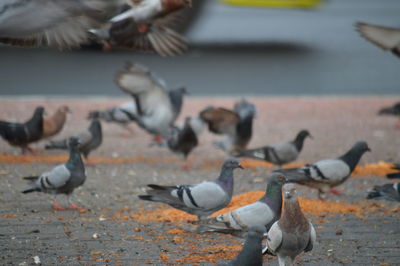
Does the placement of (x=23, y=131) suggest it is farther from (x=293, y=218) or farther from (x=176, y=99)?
(x=293, y=218)

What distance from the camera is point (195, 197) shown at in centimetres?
614

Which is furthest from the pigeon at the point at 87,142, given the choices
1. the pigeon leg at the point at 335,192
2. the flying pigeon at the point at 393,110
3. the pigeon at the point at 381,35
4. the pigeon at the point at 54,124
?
the flying pigeon at the point at 393,110

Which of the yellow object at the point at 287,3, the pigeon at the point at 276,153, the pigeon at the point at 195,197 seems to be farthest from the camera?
the yellow object at the point at 287,3

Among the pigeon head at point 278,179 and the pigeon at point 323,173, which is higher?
the pigeon head at point 278,179

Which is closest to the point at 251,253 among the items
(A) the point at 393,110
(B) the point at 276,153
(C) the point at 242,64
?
(B) the point at 276,153

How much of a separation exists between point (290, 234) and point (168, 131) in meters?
4.69

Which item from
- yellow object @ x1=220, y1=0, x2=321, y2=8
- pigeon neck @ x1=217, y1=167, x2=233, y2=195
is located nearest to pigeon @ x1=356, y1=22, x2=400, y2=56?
pigeon neck @ x1=217, y1=167, x2=233, y2=195

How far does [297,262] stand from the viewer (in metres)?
5.48

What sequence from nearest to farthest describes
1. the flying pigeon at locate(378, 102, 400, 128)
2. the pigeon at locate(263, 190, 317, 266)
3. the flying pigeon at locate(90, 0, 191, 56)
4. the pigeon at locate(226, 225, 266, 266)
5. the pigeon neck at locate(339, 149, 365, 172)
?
the pigeon at locate(226, 225, 266, 266)
the pigeon at locate(263, 190, 317, 266)
the flying pigeon at locate(90, 0, 191, 56)
the pigeon neck at locate(339, 149, 365, 172)
the flying pigeon at locate(378, 102, 400, 128)

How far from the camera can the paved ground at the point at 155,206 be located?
18.3ft

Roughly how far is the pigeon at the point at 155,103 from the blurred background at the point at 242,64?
4319 millimetres

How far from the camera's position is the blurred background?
14.7 meters

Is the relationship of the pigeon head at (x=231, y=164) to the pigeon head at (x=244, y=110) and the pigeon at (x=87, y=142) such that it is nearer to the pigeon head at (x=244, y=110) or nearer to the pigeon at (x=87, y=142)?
the pigeon at (x=87, y=142)

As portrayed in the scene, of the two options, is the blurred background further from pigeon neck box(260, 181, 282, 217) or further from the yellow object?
pigeon neck box(260, 181, 282, 217)
